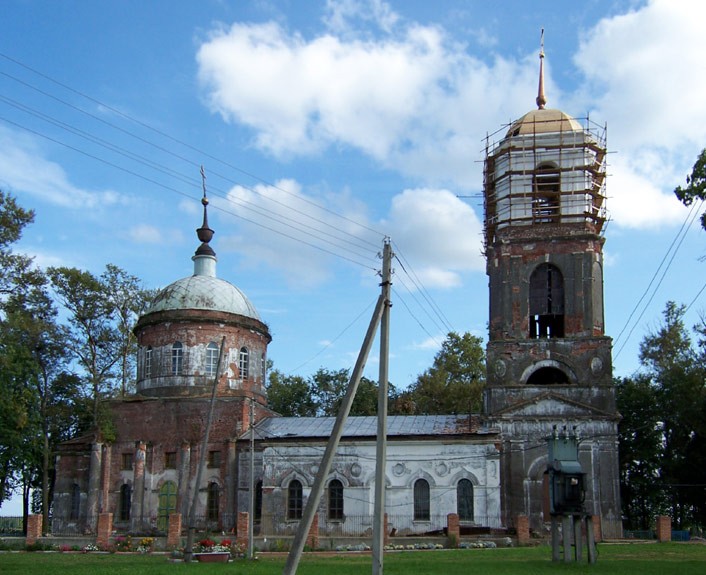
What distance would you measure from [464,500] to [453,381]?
17.3 meters

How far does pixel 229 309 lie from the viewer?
41438 mm

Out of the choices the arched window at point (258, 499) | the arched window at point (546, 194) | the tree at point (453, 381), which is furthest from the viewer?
the tree at point (453, 381)

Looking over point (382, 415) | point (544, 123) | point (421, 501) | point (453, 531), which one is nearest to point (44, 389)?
point (421, 501)

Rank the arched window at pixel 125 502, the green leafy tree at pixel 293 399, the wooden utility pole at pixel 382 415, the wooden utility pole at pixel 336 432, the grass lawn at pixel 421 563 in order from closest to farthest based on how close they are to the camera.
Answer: the wooden utility pole at pixel 336 432 → the wooden utility pole at pixel 382 415 → the grass lawn at pixel 421 563 → the arched window at pixel 125 502 → the green leafy tree at pixel 293 399

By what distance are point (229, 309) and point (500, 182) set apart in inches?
529

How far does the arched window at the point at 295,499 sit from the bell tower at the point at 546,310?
8.08m

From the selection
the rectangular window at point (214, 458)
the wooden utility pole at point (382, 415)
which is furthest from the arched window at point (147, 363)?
the wooden utility pole at point (382, 415)

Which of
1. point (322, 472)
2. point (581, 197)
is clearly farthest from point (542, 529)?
point (322, 472)

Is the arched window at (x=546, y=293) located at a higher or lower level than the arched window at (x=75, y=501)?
higher

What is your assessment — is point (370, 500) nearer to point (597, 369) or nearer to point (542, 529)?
point (542, 529)

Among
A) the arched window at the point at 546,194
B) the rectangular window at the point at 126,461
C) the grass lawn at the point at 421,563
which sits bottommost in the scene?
the grass lawn at the point at 421,563

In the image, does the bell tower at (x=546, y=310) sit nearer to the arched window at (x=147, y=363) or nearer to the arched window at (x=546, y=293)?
the arched window at (x=546, y=293)

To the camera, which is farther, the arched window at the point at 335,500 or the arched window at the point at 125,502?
the arched window at the point at 125,502

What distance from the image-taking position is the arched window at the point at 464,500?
113 feet
